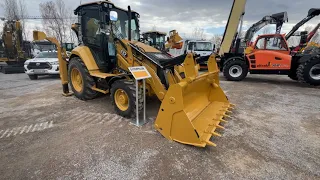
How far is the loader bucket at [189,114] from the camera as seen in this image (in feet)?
9.36

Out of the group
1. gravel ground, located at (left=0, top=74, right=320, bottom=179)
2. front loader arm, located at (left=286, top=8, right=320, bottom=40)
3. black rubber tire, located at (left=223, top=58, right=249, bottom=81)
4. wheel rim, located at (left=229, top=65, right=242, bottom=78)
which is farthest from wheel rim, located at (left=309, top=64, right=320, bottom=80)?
gravel ground, located at (left=0, top=74, right=320, bottom=179)

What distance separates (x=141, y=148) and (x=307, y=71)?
749 cm

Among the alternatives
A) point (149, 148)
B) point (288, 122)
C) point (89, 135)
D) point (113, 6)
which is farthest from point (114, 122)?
point (288, 122)

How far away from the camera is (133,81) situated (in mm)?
3990

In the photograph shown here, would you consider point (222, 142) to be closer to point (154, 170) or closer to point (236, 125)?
point (236, 125)

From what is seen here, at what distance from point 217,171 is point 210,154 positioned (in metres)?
0.37

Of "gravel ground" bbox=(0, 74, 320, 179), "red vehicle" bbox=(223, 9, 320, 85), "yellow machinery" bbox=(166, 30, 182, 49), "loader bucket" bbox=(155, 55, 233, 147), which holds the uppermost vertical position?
"yellow machinery" bbox=(166, 30, 182, 49)

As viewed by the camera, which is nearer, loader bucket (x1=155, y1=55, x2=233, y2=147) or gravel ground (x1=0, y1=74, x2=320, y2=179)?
gravel ground (x1=0, y1=74, x2=320, y2=179)

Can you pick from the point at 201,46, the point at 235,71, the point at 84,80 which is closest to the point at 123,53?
the point at 84,80

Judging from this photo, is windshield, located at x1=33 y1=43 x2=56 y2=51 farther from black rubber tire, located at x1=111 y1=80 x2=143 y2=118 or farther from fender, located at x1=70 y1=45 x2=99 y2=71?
black rubber tire, located at x1=111 y1=80 x2=143 y2=118

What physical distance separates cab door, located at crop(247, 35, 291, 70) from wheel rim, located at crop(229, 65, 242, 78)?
71cm

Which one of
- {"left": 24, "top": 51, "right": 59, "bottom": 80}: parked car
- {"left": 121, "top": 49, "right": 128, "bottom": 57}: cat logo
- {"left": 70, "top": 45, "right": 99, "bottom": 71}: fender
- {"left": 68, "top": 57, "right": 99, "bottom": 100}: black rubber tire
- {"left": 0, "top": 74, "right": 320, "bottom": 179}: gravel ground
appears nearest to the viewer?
{"left": 0, "top": 74, "right": 320, "bottom": 179}: gravel ground

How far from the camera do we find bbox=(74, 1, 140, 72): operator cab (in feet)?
14.6

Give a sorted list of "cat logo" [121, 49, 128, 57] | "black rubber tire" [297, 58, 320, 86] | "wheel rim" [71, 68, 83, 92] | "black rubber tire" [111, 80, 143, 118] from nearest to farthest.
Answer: "black rubber tire" [111, 80, 143, 118]
"cat logo" [121, 49, 128, 57]
"wheel rim" [71, 68, 83, 92]
"black rubber tire" [297, 58, 320, 86]
